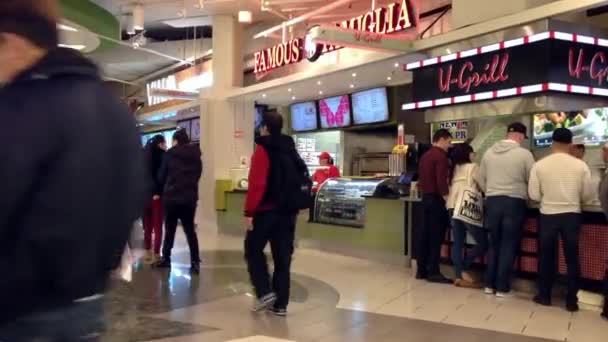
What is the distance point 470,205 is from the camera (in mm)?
6254

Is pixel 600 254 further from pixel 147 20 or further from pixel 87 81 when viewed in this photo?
pixel 147 20

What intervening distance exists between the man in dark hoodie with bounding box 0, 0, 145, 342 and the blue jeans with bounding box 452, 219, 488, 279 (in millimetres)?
5302

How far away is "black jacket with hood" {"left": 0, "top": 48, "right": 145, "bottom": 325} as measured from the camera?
1190 mm

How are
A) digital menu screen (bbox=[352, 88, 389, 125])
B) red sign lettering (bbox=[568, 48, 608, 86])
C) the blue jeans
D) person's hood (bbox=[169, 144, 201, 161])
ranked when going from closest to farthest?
the blue jeans → red sign lettering (bbox=[568, 48, 608, 86]) → person's hood (bbox=[169, 144, 201, 161]) → digital menu screen (bbox=[352, 88, 389, 125])

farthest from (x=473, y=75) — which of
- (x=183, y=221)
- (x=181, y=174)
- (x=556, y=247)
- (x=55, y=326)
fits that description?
(x=55, y=326)

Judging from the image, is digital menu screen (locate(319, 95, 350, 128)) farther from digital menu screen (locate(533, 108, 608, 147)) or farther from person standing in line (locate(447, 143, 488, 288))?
person standing in line (locate(447, 143, 488, 288))

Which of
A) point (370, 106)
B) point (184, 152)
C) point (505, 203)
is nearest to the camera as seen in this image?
point (505, 203)

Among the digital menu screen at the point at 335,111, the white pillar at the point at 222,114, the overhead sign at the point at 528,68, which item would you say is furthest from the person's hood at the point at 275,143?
the white pillar at the point at 222,114

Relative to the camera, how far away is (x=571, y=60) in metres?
6.39

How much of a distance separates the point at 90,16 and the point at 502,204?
19.7 feet

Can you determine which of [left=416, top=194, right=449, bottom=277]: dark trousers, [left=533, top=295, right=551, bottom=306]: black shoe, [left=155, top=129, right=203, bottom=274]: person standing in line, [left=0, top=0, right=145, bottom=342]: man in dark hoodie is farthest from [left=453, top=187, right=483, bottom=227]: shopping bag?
[left=0, top=0, right=145, bottom=342]: man in dark hoodie

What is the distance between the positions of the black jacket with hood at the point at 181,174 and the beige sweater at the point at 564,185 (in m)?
3.66

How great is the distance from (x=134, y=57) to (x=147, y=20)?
14.4 feet

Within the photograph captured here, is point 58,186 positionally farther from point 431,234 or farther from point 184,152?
point 184,152
